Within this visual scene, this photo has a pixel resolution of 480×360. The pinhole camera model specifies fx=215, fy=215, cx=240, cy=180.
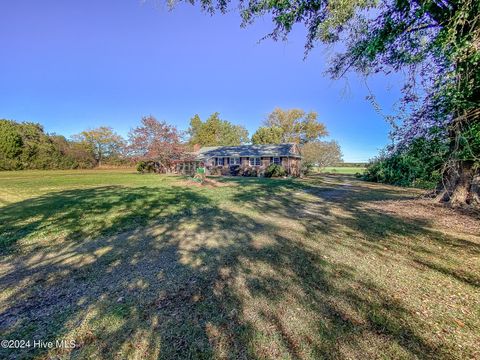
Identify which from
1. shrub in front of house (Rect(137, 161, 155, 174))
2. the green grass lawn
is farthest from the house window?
the green grass lawn

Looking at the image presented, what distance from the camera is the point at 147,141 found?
29328mm

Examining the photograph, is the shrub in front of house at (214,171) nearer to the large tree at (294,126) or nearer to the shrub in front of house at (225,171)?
the shrub in front of house at (225,171)

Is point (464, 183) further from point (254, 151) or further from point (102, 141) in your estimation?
point (102, 141)

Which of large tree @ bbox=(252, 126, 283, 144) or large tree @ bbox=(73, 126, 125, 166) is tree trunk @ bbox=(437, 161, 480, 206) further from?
large tree @ bbox=(73, 126, 125, 166)

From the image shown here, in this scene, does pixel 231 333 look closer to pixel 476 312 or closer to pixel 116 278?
pixel 116 278

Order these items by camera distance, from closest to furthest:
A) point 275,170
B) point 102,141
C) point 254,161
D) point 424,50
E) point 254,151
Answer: point 424,50
point 275,170
point 254,161
point 254,151
point 102,141

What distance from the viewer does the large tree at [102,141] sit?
4903cm

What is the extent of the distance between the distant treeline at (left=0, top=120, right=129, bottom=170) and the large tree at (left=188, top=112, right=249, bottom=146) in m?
18.0

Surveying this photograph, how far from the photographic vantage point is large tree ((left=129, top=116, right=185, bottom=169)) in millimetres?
29156

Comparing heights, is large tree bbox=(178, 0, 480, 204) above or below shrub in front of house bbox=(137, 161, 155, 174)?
above

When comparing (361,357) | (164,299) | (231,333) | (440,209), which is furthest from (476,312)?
(440,209)

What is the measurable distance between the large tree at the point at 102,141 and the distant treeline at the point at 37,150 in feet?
8.41

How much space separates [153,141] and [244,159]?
12724 mm

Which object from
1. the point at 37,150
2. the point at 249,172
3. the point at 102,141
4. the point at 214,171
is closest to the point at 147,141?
the point at 214,171
